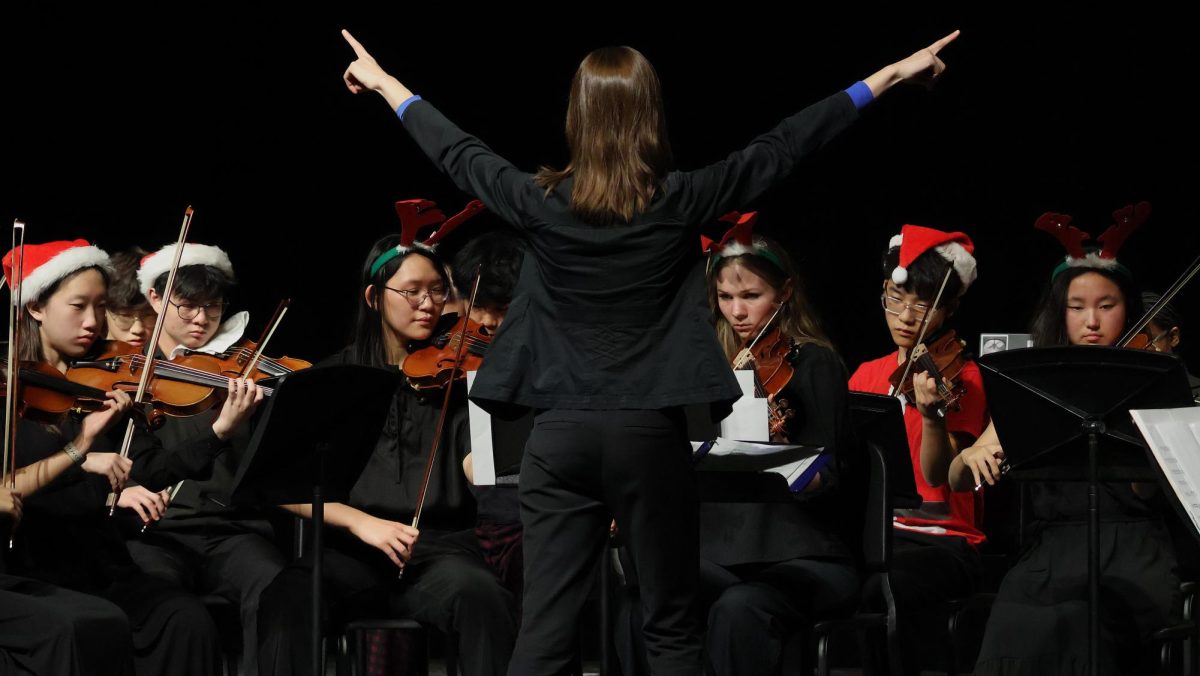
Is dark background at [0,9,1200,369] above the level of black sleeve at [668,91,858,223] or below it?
above

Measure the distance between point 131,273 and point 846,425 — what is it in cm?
218

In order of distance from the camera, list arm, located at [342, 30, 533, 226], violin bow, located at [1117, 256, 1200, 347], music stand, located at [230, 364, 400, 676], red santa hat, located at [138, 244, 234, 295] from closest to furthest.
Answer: arm, located at [342, 30, 533, 226]
music stand, located at [230, 364, 400, 676]
violin bow, located at [1117, 256, 1200, 347]
red santa hat, located at [138, 244, 234, 295]

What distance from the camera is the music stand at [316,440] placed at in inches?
103

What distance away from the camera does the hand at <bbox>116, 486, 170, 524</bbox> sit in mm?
3217

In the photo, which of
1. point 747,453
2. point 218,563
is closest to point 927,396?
point 747,453

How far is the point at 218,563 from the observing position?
3381 millimetres

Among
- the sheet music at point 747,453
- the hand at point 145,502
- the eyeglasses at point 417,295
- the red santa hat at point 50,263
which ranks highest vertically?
the red santa hat at point 50,263

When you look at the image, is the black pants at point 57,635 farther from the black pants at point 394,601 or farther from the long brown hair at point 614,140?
the long brown hair at point 614,140

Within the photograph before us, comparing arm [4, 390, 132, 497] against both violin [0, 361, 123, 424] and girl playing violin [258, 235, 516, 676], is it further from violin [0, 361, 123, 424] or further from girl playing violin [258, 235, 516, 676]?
girl playing violin [258, 235, 516, 676]

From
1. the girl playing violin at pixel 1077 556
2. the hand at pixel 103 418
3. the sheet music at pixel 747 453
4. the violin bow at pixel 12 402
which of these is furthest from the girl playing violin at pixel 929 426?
the violin bow at pixel 12 402

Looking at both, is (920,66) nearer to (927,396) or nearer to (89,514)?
(927,396)

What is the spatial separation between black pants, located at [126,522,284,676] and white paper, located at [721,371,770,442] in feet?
3.84

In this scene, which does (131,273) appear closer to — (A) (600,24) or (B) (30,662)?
(B) (30,662)

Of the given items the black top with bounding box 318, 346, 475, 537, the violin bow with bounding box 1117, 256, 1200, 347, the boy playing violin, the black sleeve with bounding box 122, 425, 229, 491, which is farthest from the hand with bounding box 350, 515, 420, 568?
the violin bow with bounding box 1117, 256, 1200, 347
